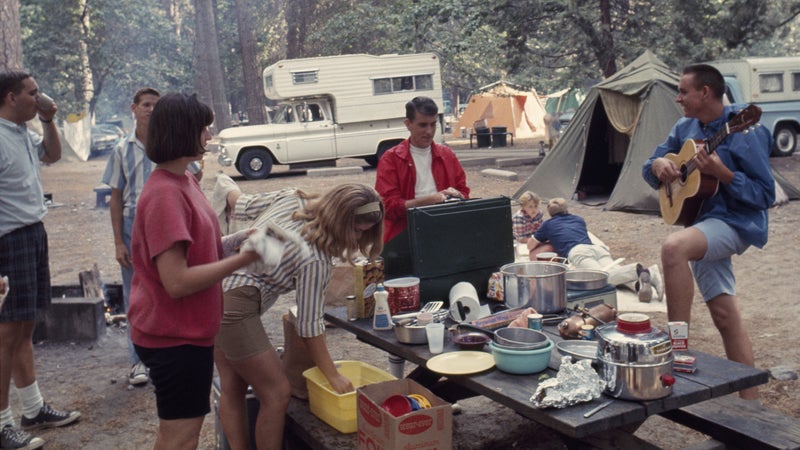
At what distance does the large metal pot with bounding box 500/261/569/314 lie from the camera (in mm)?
3363

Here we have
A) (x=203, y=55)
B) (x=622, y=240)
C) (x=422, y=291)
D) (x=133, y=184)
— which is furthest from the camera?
(x=203, y=55)

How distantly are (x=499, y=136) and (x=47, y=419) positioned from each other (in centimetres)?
2130

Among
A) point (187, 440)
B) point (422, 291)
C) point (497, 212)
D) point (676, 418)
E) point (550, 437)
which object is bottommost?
point (550, 437)

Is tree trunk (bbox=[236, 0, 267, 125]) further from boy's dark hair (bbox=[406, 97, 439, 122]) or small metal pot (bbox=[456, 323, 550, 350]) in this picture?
small metal pot (bbox=[456, 323, 550, 350])

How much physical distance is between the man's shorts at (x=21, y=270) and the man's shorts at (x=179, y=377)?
68.0 inches

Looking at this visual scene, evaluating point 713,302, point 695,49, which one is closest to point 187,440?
point 713,302

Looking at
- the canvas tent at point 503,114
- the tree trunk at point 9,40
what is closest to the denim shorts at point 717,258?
the tree trunk at point 9,40

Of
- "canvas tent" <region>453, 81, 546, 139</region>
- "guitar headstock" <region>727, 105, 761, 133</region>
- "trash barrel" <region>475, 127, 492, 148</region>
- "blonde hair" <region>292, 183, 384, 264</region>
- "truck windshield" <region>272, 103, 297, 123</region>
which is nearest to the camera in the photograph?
"blonde hair" <region>292, 183, 384, 264</region>

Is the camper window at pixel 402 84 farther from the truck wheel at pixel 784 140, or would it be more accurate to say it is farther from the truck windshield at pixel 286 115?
the truck wheel at pixel 784 140

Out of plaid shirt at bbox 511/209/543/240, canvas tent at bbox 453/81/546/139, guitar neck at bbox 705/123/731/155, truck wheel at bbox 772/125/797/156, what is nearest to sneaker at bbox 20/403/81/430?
guitar neck at bbox 705/123/731/155

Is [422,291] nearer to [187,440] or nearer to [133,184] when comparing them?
[187,440]

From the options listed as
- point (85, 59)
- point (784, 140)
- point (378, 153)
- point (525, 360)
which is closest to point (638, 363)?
point (525, 360)

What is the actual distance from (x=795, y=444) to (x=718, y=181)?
4.71ft

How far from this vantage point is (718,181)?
145 inches
